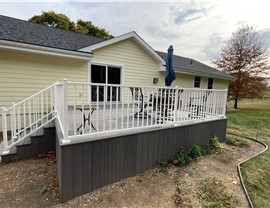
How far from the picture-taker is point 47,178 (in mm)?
3328

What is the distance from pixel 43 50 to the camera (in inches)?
225

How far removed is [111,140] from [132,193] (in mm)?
1039

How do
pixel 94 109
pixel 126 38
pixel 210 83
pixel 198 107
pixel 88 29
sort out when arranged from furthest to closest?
pixel 88 29, pixel 210 83, pixel 126 38, pixel 198 107, pixel 94 109

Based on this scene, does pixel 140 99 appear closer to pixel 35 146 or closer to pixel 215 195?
pixel 215 195

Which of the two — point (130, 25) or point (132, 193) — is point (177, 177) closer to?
point (132, 193)

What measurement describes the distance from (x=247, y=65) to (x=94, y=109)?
18.0m

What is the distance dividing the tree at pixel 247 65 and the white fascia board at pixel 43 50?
1512cm

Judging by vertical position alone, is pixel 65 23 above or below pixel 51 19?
below

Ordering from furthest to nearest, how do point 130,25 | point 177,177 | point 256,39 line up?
point 256,39 → point 130,25 → point 177,177

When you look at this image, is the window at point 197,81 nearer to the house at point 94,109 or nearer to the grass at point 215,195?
the house at point 94,109

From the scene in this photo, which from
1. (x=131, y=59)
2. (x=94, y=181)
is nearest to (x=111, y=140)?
(x=94, y=181)

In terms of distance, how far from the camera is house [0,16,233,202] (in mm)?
2906

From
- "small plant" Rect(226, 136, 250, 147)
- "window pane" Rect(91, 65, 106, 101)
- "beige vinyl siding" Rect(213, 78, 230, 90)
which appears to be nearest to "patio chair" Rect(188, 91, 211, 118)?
"small plant" Rect(226, 136, 250, 147)

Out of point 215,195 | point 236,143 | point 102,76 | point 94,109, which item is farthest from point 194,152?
point 102,76
